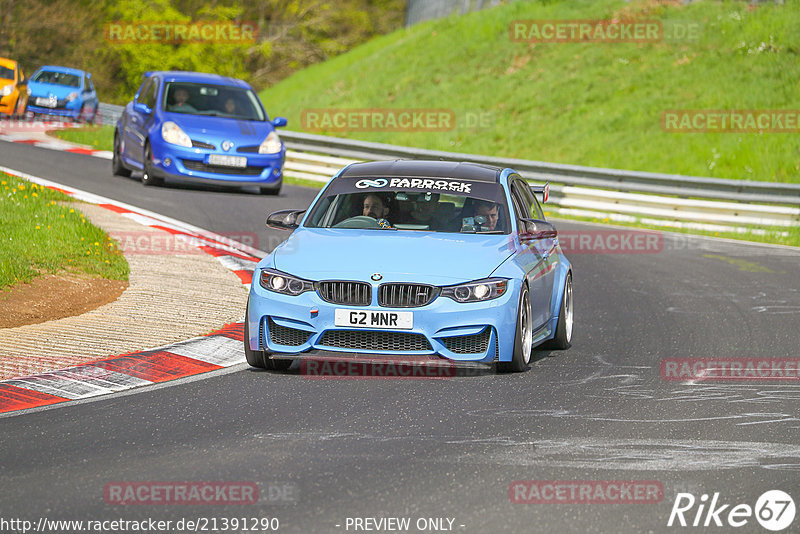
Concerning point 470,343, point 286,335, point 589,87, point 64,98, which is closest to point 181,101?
point 286,335

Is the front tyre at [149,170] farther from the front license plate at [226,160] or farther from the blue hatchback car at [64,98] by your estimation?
the blue hatchback car at [64,98]

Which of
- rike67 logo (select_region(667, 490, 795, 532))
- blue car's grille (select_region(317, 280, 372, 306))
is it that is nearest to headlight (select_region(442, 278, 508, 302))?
blue car's grille (select_region(317, 280, 372, 306))

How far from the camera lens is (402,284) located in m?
8.38

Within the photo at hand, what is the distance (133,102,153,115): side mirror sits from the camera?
20.4 m

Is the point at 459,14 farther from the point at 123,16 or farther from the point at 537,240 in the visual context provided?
the point at 537,240

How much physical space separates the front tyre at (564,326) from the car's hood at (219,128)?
33.5 ft

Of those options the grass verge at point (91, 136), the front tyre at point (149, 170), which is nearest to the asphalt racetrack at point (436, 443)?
the front tyre at point (149, 170)

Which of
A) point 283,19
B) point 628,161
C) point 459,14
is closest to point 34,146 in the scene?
point 628,161

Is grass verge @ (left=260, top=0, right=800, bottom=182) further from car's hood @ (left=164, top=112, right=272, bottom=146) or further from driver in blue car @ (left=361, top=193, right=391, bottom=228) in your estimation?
driver in blue car @ (left=361, top=193, right=391, bottom=228)

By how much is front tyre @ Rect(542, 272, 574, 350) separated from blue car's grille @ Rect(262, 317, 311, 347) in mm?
2501

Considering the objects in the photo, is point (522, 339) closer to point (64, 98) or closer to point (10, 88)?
point (10, 88)

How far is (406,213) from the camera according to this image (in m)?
9.69

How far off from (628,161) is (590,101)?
461 centimetres

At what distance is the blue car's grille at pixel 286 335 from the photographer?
8461 millimetres
